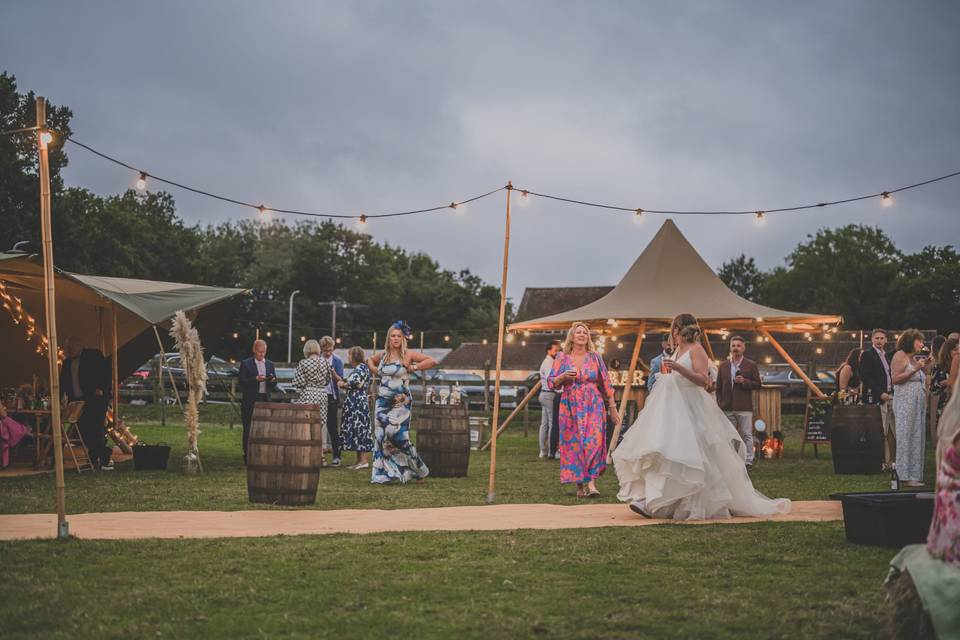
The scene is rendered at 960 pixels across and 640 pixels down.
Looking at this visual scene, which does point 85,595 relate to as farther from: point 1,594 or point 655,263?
point 655,263

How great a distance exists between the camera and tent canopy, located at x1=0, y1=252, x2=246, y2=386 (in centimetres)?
1241

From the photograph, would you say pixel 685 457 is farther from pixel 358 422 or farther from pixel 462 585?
pixel 358 422

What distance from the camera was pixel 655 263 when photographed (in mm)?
17094

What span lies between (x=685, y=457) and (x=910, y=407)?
15.9 ft

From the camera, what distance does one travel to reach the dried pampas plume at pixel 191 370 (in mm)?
12094

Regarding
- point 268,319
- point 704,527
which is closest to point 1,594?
point 704,527

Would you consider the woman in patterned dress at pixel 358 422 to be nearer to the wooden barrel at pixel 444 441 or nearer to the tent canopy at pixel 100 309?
the wooden barrel at pixel 444 441

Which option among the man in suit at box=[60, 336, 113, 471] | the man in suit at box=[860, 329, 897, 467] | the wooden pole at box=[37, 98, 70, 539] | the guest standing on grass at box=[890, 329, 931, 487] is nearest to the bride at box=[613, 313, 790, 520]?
the guest standing on grass at box=[890, 329, 931, 487]

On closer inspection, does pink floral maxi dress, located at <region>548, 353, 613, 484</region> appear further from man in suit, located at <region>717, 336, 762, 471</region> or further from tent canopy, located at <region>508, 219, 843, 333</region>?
tent canopy, located at <region>508, 219, 843, 333</region>

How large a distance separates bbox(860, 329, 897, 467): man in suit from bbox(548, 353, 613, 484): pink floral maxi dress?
477 centimetres

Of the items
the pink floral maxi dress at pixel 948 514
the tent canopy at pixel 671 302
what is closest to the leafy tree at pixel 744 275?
the tent canopy at pixel 671 302

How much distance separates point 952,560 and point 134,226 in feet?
178

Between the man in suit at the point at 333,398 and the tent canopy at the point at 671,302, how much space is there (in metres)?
4.29

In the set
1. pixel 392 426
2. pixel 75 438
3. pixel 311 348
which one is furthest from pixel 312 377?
pixel 75 438
